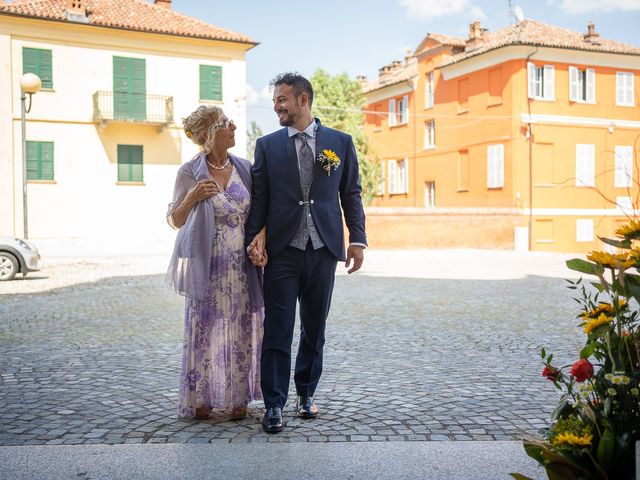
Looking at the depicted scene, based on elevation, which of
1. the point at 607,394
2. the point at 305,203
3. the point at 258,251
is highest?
the point at 305,203

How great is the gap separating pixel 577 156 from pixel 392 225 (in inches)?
366

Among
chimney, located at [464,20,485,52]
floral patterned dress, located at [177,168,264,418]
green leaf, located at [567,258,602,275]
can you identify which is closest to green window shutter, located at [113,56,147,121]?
chimney, located at [464,20,485,52]

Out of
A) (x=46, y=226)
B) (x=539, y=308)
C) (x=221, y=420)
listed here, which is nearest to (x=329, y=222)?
(x=221, y=420)

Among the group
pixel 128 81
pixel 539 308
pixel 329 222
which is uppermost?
pixel 128 81

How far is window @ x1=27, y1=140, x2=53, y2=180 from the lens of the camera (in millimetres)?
28156

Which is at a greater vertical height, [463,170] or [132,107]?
[132,107]

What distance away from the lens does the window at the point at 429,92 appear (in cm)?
3722

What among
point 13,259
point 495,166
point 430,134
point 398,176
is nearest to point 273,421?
point 13,259

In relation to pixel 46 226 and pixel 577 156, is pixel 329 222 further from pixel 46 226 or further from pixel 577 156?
pixel 577 156

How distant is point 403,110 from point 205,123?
36739 mm

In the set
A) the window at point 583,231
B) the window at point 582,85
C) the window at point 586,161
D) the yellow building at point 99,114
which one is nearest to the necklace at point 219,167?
the yellow building at point 99,114

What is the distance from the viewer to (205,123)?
14.9ft

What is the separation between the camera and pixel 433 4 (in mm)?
62656

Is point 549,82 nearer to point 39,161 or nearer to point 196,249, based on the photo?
point 39,161
